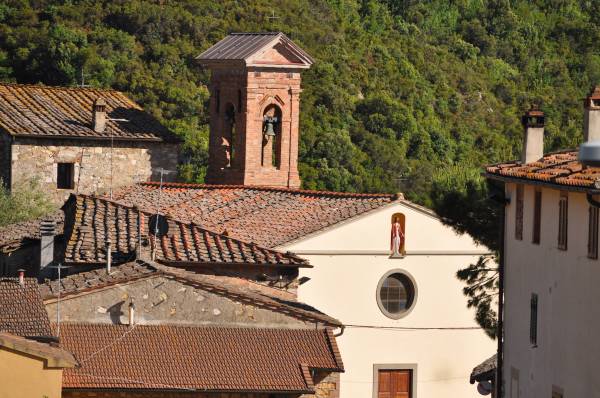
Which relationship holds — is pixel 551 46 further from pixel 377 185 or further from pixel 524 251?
pixel 524 251

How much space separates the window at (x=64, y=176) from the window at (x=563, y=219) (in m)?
23.5

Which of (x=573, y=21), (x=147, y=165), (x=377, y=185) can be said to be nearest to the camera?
(x=147, y=165)

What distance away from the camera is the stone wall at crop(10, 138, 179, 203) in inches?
1708

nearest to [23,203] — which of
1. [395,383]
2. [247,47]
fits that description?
[247,47]

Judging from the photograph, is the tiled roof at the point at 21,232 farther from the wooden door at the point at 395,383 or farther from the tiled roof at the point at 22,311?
the tiled roof at the point at 22,311

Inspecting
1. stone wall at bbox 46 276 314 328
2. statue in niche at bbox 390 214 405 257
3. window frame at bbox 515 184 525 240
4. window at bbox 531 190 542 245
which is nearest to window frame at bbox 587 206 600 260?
window at bbox 531 190 542 245

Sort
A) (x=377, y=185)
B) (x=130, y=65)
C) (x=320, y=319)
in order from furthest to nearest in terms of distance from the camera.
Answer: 1. (x=130, y=65)
2. (x=377, y=185)
3. (x=320, y=319)

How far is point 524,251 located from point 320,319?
8.77ft

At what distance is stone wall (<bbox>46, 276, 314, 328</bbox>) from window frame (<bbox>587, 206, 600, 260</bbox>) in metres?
4.84

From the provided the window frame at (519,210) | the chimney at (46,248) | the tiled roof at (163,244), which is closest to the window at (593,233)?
the window frame at (519,210)

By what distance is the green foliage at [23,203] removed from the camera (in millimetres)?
42406

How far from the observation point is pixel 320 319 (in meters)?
24.2

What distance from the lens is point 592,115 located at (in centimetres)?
2181

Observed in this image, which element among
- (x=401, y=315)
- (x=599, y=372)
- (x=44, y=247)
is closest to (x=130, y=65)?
(x=401, y=315)
